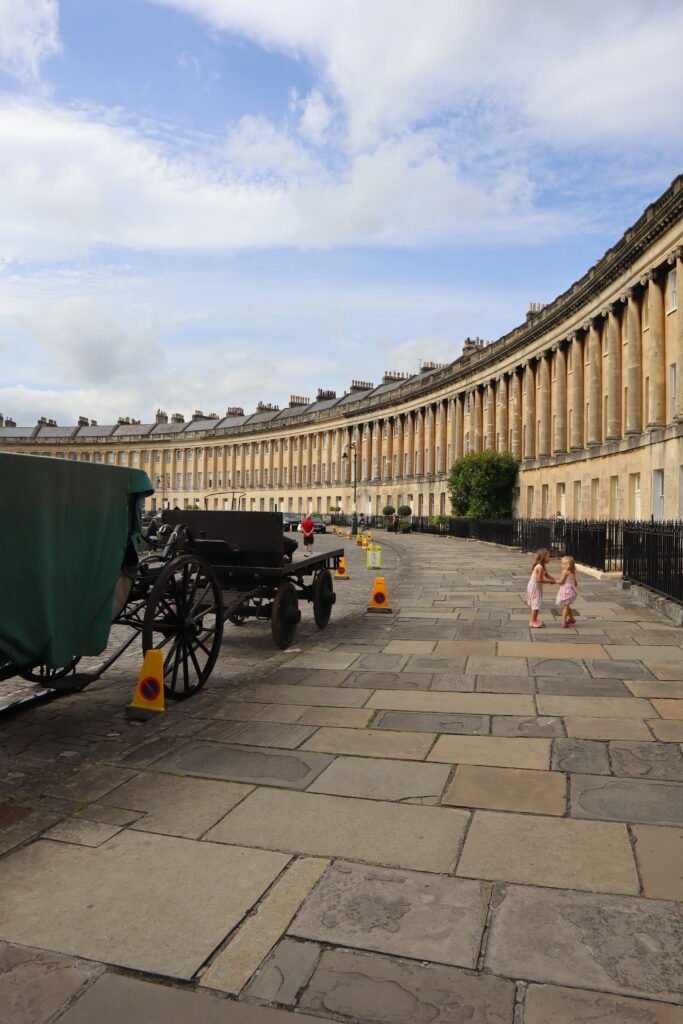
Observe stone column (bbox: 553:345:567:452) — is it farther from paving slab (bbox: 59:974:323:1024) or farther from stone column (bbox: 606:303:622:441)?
paving slab (bbox: 59:974:323:1024)

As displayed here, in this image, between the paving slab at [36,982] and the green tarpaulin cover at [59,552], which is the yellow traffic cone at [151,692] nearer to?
the green tarpaulin cover at [59,552]

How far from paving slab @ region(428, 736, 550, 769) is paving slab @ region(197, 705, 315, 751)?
103 centimetres

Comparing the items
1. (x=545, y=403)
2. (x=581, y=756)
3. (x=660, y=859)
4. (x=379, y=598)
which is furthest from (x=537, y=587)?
(x=545, y=403)

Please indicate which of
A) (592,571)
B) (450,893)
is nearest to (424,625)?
(450,893)

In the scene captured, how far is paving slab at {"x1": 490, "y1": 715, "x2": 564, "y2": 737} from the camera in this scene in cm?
563

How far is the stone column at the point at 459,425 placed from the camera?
63.1 metres

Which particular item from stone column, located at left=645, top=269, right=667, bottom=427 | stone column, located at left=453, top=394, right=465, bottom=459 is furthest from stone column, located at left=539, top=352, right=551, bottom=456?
stone column, located at left=453, top=394, right=465, bottom=459

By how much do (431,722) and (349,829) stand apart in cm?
213

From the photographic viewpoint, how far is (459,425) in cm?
6362

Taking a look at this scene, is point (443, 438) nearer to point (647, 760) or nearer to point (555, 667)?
point (555, 667)

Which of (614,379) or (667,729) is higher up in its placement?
(614,379)

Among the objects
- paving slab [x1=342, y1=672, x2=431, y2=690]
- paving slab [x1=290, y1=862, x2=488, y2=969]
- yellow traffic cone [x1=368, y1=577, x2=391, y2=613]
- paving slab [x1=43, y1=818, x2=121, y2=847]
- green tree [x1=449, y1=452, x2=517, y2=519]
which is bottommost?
paving slab [x1=43, y1=818, x2=121, y2=847]

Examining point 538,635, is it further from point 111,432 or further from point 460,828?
point 111,432

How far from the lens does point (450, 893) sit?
10.7ft
